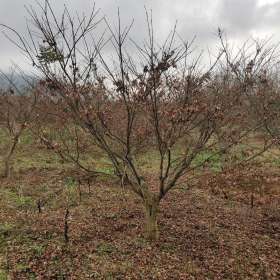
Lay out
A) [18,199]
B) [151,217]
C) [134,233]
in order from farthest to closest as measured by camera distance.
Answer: [18,199], [134,233], [151,217]

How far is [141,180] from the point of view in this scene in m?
7.71

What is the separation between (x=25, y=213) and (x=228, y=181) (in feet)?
25.3

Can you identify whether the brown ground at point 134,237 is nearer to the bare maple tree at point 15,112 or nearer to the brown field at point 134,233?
the brown field at point 134,233

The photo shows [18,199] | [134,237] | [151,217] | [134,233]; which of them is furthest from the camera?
[18,199]

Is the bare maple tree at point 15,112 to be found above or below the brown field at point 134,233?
above

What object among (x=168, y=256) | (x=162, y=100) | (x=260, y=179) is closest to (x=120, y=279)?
(x=168, y=256)

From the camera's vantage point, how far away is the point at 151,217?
7.96m

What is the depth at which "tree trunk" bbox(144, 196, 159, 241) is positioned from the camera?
7820 millimetres

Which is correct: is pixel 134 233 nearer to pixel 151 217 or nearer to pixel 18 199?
pixel 151 217

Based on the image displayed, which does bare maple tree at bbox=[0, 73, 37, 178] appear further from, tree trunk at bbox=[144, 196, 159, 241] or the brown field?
tree trunk at bbox=[144, 196, 159, 241]

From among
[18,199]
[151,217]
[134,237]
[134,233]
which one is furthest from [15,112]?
[151,217]

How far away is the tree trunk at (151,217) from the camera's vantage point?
7.82 metres

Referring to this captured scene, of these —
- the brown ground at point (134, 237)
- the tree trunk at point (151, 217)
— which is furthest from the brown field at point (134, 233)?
the tree trunk at point (151, 217)

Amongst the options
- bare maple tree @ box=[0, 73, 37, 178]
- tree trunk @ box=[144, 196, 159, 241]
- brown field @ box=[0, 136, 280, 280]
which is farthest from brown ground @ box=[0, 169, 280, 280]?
bare maple tree @ box=[0, 73, 37, 178]
